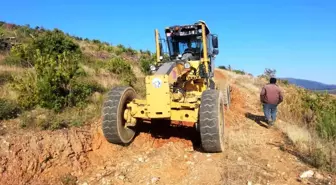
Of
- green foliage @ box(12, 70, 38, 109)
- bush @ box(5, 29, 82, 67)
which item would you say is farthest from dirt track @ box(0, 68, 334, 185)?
bush @ box(5, 29, 82, 67)

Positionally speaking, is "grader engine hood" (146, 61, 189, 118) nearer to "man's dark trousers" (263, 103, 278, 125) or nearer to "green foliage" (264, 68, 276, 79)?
"man's dark trousers" (263, 103, 278, 125)

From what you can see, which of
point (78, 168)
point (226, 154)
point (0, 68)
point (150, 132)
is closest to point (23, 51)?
point (0, 68)

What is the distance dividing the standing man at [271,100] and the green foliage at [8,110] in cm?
712

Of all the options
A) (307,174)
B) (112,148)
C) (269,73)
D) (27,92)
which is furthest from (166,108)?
(269,73)

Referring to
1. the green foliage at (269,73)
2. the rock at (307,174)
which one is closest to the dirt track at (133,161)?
the rock at (307,174)

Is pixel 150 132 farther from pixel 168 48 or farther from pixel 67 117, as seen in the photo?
pixel 168 48

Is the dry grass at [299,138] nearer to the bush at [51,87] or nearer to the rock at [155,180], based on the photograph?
the rock at [155,180]

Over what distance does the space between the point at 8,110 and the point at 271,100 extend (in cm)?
738

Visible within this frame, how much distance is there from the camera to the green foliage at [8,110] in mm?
7011

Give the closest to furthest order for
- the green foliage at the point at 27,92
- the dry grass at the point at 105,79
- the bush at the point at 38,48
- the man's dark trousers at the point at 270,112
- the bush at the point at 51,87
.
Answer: the green foliage at the point at 27,92 → the bush at the point at 51,87 → the man's dark trousers at the point at 270,112 → the dry grass at the point at 105,79 → the bush at the point at 38,48

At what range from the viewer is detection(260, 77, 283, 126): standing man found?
9984mm

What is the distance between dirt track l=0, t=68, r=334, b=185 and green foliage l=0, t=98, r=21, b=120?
113cm

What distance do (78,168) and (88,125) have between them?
1.57 meters

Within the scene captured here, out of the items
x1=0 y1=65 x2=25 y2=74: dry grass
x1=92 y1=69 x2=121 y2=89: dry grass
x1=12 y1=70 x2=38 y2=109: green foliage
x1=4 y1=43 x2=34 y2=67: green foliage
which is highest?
x1=4 y1=43 x2=34 y2=67: green foliage
